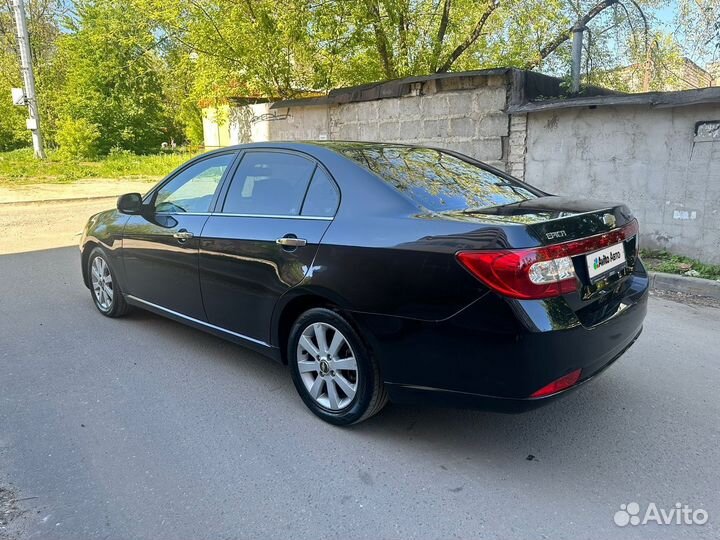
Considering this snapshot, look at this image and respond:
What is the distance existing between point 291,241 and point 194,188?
1.46 meters

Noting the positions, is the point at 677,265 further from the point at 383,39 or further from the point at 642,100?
Answer: the point at 383,39

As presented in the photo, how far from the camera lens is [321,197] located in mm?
3186

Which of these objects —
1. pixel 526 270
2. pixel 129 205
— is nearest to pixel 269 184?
pixel 129 205

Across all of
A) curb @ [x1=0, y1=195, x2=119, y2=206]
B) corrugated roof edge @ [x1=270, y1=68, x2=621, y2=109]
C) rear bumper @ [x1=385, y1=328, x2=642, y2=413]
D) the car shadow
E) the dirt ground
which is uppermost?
corrugated roof edge @ [x1=270, y1=68, x2=621, y2=109]

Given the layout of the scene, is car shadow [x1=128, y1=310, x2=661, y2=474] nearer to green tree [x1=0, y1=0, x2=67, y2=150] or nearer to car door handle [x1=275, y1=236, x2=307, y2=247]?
car door handle [x1=275, y1=236, x2=307, y2=247]

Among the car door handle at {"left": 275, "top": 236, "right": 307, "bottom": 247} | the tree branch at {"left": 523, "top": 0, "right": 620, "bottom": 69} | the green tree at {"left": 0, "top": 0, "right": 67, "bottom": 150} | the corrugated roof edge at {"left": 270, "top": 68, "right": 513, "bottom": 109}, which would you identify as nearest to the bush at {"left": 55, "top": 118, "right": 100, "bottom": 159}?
the green tree at {"left": 0, "top": 0, "right": 67, "bottom": 150}

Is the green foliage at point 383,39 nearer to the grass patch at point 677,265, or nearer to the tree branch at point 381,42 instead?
the tree branch at point 381,42

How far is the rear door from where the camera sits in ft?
10.3

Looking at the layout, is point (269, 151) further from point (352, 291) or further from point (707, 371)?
point (707, 371)

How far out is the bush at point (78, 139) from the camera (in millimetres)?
26500

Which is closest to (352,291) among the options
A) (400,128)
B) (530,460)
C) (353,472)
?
(353,472)

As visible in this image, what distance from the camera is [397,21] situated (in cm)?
1188

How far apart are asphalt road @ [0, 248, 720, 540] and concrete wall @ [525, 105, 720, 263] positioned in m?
2.94

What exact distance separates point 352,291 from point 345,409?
27.1 inches
